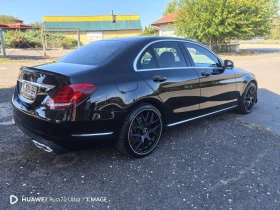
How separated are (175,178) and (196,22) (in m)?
20.3

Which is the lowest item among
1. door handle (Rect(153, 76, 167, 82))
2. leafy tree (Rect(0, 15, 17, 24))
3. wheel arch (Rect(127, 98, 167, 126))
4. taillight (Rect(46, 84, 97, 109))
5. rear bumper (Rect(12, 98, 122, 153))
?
rear bumper (Rect(12, 98, 122, 153))

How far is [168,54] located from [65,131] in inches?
78.6

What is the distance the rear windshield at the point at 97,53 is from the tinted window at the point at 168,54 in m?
0.54

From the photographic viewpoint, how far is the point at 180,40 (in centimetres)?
403

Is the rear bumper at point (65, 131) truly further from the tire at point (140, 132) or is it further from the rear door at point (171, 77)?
the rear door at point (171, 77)

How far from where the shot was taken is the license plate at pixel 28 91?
284cm

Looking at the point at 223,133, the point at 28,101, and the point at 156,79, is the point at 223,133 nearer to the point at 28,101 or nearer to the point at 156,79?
the point at 156,79

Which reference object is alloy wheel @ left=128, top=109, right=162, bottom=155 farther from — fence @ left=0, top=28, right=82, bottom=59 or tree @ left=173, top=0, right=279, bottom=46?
fence @ left=0, top=28, right=82, bottom=59

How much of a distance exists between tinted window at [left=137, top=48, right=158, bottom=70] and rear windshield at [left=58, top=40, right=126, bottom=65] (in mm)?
311

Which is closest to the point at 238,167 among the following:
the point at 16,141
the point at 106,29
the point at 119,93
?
the point at 119,93

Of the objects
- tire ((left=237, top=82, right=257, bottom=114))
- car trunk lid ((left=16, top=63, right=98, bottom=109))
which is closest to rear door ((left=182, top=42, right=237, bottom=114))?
tire ((left=237, top=82, right=257, bottom=114))

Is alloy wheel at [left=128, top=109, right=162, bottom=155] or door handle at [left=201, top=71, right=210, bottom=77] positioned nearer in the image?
alloy wheel at [left=128, top=109, right=162, bottom=155]

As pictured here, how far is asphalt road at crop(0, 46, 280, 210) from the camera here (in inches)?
98.3

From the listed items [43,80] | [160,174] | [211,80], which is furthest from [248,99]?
[43,80]
